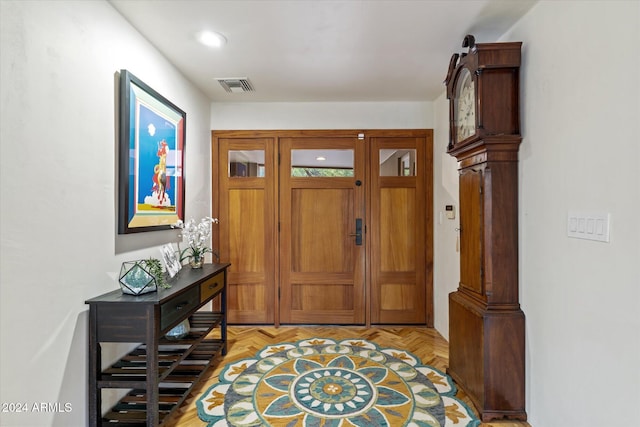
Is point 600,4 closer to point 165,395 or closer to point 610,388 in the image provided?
point 610,388

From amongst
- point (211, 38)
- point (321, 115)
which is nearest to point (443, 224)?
point (321, 115)

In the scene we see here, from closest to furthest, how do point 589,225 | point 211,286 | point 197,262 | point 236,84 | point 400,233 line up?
1. point 589,225
2. point 211,286
3. point 197,262
4. point 236,84
5. point 400,233

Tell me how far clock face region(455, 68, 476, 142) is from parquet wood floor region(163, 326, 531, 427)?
1.87 meters

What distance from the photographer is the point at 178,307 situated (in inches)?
76.8

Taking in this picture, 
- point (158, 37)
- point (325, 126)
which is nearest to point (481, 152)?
point (325, 126)

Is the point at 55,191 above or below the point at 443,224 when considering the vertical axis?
above

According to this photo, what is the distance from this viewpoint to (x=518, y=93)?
1.94 metres

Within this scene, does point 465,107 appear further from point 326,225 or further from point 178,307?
point 178,307

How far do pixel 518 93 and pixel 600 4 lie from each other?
581 mm

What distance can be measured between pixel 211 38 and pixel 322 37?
773mm

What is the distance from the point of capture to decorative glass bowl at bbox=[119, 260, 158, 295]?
176 cm

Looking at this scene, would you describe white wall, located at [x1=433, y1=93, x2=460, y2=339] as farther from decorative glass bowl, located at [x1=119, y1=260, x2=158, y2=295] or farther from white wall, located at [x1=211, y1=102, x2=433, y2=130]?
decorative glass bowl, located at [x1=119, y1=260, x2=158, y2=295]

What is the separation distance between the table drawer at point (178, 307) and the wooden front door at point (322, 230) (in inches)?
57.1

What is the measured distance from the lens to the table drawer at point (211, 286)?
7.74ft
